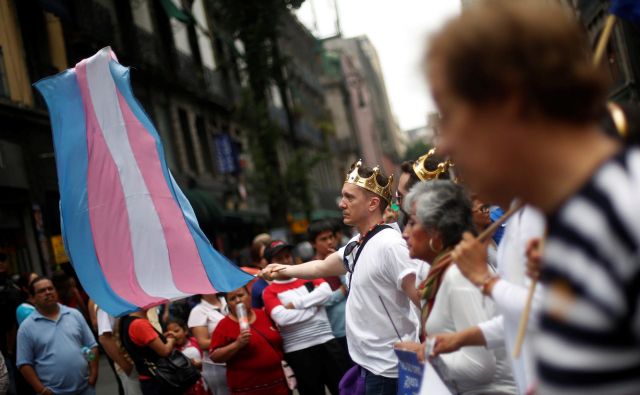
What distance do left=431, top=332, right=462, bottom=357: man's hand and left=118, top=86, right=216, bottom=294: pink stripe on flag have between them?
3039 millimetres

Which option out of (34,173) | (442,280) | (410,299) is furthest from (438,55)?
(34,173)

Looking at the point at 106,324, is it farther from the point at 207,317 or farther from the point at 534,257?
the point at 534,257

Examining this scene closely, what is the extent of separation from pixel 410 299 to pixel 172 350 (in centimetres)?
310

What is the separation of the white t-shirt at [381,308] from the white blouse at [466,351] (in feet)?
4.43

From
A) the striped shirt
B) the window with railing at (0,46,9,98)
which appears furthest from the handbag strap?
the window with railing at (0,46,9,98)

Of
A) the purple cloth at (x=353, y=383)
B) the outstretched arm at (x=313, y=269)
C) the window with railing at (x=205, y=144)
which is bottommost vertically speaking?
the purple cloth at (x=353, y=383)

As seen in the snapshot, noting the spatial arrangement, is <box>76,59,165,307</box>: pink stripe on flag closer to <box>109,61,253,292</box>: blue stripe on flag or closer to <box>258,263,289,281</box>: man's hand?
<box>109,61,253,292</box>: blue stripe on flag

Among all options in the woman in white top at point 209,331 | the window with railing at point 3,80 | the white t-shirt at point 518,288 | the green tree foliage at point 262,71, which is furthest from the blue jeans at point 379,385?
the green tree foliage at point 262,71

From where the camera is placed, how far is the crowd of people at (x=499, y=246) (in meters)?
1.32

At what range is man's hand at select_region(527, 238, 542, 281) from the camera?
2.02m

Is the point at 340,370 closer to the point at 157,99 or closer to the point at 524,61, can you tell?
the point at 524,61

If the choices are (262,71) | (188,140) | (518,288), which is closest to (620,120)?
(518,288)

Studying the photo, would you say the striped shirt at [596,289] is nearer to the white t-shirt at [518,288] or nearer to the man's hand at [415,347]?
the white t-shirt at [518,288]

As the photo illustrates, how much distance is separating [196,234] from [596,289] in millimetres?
4714
